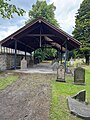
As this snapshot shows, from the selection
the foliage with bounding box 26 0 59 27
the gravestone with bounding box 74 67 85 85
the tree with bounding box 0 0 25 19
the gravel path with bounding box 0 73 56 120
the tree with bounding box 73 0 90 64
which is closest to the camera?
the tree with bounding box 0 0 25 19

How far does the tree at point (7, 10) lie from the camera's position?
383cm

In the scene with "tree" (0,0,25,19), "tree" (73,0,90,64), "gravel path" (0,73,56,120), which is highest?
"tree" (73,0,90,64)

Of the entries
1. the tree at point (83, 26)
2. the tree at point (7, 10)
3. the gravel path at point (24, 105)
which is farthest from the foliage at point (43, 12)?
the tree at point (7, 10)

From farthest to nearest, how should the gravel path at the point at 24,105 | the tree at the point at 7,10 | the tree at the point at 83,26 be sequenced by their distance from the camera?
the tree at the point at 83,26 < the gravel path at the point at 24,105 < the tree at the point at 7,10

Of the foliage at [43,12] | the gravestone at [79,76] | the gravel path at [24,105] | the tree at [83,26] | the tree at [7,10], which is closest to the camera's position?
the tree at [7,10]

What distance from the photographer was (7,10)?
13.1ft

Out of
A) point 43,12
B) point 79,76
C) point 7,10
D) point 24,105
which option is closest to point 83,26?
point 43,12

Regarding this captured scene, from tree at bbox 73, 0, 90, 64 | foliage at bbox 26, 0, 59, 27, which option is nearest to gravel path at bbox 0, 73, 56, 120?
tree at bbox 73, 0, 90, 64

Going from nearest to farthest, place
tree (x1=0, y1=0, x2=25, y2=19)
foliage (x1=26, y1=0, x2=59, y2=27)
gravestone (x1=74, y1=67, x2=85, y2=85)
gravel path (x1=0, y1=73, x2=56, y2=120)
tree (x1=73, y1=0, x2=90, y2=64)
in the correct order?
tree (x1=0, y1=0, x2=25, y2=19) → gravel path (x1=0, y1=73, x2=56, y2=120) → gravestone (x1=74, y1=67, x2=85, y2=85) → tree (x1=73, y1=0, x2=90, y2=64) → foliage (x1=26, y1=0, x2=59, y2=27)

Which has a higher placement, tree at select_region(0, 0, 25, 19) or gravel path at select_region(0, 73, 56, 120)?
tree at select_region(0, 0, 25, 19)

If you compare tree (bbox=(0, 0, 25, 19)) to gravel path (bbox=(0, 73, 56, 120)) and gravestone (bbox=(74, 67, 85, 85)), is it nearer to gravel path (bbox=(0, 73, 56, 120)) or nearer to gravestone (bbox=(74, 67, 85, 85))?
gravel path (bbox=(0, 73, 56, 120))

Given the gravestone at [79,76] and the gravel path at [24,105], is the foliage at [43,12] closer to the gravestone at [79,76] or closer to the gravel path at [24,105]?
the gravestone at [79,76]

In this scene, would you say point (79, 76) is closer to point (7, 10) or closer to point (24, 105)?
point (24, 105)

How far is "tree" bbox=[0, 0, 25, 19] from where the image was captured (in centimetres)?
383
